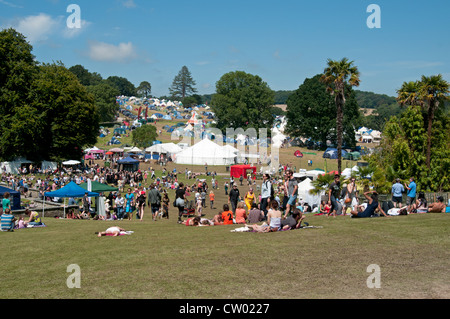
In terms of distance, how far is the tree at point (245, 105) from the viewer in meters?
88.1

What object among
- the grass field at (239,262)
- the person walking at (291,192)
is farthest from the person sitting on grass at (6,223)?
the person walking at (291,192)

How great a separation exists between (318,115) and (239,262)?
73.5m

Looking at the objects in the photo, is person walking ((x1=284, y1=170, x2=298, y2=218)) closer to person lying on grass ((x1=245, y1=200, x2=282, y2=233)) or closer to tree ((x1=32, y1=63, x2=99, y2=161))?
person lying on grass ((x1=245, y1=200, x2=282, y2=233))

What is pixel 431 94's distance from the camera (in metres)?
29.9

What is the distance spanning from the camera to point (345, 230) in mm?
11516

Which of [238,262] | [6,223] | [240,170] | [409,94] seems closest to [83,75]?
[240,170]

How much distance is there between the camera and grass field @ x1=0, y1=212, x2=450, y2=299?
6.96 m

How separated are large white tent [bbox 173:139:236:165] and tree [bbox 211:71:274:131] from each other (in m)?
29.6

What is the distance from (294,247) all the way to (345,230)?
2.43m

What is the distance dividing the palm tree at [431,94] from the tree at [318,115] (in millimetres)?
45909

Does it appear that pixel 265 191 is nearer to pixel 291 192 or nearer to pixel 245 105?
pixel 291 192

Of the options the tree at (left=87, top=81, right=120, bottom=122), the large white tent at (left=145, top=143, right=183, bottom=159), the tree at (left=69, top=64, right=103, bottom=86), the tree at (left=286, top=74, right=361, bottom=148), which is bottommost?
the large white tent at (left=145, top=143, right=183, bottom=159)

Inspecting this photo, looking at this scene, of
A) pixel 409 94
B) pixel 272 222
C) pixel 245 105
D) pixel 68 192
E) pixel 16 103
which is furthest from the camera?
pixel 245 105

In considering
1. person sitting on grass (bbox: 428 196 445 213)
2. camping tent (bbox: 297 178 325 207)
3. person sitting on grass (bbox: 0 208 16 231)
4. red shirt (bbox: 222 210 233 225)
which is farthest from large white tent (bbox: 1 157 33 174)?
person sitting on grass (bbox: 428 196 445 213)
